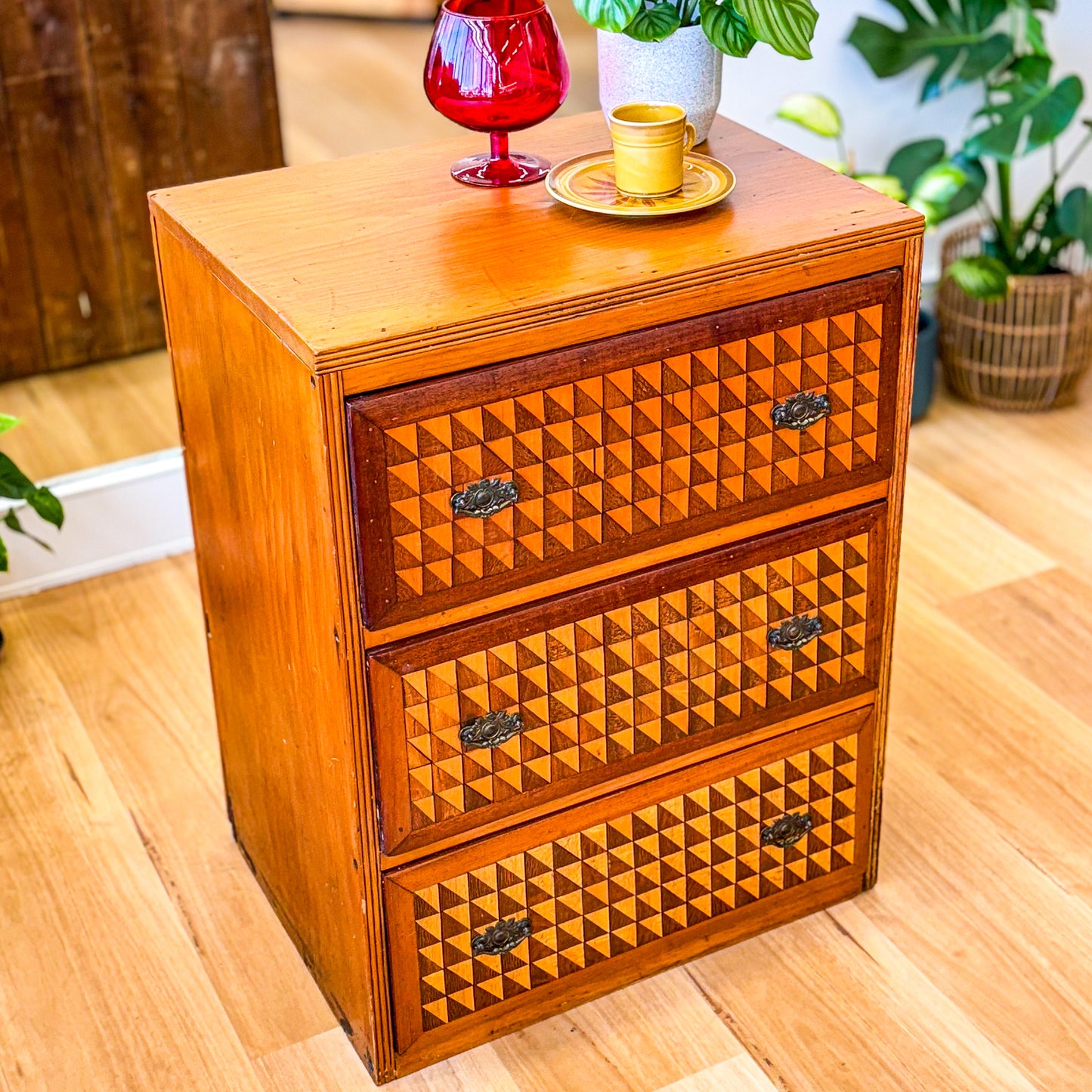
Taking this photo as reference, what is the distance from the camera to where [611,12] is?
4.83ft

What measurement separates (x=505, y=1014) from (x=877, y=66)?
5.71 feet

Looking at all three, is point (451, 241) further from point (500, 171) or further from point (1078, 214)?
point (1078, 214)

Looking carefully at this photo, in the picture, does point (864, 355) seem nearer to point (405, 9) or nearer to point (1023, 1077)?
point (1023, 1077)

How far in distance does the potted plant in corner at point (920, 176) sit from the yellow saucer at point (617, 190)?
943 millimetres

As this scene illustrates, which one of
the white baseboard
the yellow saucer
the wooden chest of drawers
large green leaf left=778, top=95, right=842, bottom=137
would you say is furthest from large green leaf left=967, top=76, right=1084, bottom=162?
the white baseboard

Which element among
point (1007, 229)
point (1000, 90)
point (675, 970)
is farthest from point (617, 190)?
point (1007, 229)

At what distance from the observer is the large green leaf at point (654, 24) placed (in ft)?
5.03

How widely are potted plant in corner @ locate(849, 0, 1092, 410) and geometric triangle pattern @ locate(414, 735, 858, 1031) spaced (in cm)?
118

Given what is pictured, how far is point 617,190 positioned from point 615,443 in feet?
0.87

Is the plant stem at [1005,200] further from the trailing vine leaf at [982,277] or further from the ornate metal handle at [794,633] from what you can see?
the ornate metal handle at [794,633]

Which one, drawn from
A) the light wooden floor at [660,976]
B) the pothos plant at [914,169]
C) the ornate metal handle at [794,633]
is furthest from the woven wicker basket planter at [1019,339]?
the ornate metal handle at [794,633]

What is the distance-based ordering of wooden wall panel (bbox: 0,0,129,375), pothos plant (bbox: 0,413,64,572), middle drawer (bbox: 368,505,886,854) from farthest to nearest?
wooden wall panel (bbox: 0,0,129,375) → pothos plant (bbox: 0,413,64,572) → middle drawer (bbox: 368,505,886,854)

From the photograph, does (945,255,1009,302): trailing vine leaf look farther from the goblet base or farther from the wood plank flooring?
the goblet base

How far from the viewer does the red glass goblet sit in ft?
4.90
